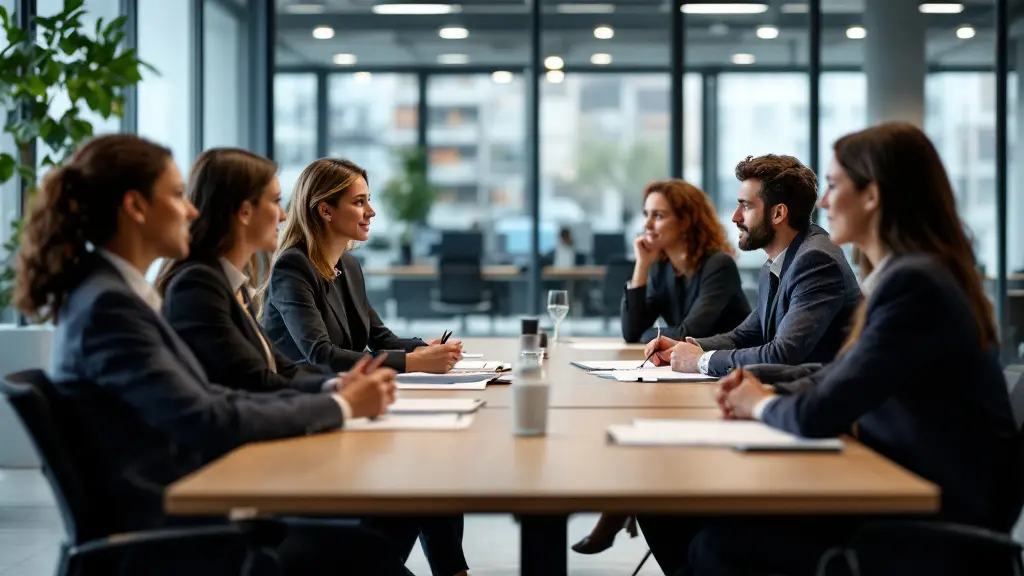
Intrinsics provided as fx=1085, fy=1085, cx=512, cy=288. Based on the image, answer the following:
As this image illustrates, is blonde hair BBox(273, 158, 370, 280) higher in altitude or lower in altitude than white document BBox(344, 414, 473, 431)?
Answer: higher

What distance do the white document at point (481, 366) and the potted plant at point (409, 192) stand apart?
23.7 ft

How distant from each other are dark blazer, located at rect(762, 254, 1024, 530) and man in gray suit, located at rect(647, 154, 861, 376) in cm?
109

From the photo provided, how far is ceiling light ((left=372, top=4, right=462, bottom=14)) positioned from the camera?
8.06 metres

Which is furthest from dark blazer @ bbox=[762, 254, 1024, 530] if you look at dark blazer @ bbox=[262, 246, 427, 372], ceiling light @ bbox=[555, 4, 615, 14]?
ceiling light @ bbox=[555, 4, 615, 14]

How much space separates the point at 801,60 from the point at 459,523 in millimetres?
5401

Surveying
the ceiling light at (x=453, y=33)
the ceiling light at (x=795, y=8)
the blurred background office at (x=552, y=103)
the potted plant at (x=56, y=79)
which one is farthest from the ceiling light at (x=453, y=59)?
the potted plant at (x=56, y=79)

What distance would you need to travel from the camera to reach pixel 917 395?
1846 millimetres

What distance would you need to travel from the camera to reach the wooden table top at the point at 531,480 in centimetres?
146

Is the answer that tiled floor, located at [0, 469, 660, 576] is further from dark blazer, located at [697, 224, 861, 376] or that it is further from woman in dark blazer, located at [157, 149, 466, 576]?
woman in dark blazer, located at [157, 149, 466, 576]

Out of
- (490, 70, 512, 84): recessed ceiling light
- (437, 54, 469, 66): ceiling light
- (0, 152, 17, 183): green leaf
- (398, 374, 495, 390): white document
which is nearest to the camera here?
(398, 374, 495, 390): white document

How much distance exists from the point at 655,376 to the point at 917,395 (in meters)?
1.09

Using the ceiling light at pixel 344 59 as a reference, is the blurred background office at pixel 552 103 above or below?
below

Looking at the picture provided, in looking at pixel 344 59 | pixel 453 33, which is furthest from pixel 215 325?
pixel 344 59

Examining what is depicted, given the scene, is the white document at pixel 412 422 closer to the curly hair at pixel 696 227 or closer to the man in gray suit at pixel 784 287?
the man in gray suit at pixel 784 287
